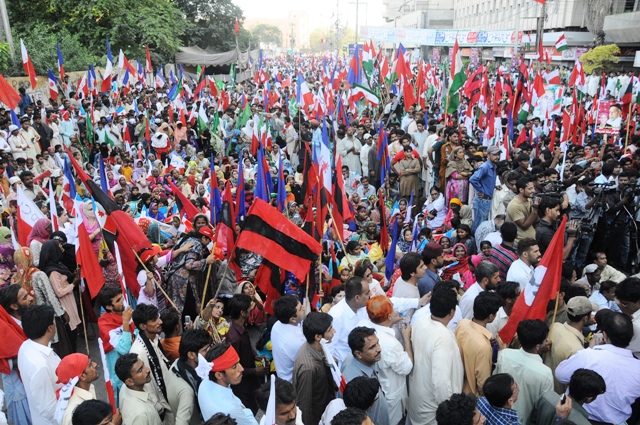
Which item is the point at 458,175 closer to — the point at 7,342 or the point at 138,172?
the point at 138,172

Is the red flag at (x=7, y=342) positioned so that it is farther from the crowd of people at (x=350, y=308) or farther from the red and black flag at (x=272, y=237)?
the red and black flag at (x=272, y=237)

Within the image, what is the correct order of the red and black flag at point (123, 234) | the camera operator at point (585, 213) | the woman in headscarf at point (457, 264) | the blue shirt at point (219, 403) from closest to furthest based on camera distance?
the blue shirt at point (219, 403)
the red and black flag at point (123, 234)
the woman in headscarf at point (457, 264)
the camera operator at point (585, 213)

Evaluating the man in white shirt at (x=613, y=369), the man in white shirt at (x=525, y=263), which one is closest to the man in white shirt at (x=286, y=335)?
the man in white shirt at (x=613, y=369)

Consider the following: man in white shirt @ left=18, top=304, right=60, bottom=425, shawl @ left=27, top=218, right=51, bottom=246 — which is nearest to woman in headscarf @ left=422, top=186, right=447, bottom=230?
shawl @ left=27, top=218, right=51, bottom=246

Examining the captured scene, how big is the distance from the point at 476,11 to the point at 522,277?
55.3 m

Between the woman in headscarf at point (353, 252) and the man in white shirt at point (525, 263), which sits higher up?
the man in white shirt at point (525, 263)

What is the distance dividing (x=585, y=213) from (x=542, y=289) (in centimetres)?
366

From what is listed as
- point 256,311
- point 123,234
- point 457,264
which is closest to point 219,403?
point 123,234

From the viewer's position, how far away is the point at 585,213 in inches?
275

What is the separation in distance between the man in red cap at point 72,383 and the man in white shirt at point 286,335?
1227 mm

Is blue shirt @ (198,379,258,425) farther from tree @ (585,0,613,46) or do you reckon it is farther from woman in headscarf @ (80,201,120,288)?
tree @ (585,0,613,46)

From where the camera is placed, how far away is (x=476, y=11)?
54.0m

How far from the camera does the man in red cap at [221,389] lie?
319 cm

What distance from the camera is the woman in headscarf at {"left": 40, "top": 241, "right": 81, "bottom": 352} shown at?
5074 mm
